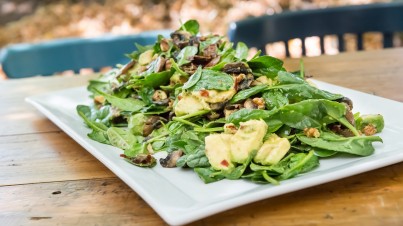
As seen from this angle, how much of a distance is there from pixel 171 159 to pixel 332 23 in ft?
4.82

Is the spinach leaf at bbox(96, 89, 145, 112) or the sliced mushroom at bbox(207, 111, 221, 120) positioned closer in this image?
the sliced mushroom at bbox(207, 111, 221, 120)

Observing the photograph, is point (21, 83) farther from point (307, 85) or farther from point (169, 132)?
point (307, 85)

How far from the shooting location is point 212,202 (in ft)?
2.49

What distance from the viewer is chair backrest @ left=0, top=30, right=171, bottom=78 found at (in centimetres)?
211

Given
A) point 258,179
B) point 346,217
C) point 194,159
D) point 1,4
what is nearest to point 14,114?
point 194,159

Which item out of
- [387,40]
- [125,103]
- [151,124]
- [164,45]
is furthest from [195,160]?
[387,40]

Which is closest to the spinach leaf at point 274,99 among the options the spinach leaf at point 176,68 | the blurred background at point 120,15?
the spinach leaf at point 176,68

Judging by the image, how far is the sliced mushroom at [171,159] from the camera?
938 mm

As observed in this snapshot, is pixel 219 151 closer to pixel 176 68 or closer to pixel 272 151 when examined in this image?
pixel 272 151

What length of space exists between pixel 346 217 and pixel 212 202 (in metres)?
0.17

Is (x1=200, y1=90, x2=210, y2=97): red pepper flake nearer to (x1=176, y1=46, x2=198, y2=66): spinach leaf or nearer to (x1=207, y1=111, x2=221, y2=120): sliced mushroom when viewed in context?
(x1=207, y1=111, x2=221, y2=120): sliced mushroom

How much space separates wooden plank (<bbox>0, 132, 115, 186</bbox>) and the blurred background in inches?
129

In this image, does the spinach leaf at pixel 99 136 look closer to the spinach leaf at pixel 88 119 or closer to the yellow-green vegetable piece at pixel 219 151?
the spinach leaf at pixel 88 119

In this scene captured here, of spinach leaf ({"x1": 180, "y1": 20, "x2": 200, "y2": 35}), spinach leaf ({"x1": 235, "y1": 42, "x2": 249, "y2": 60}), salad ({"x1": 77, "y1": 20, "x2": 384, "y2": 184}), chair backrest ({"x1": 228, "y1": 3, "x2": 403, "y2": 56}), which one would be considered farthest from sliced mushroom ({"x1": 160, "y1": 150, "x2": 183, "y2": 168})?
chair backrest ({"x1": 228, "y1": 3, "x2": 403, "y2": 56})
